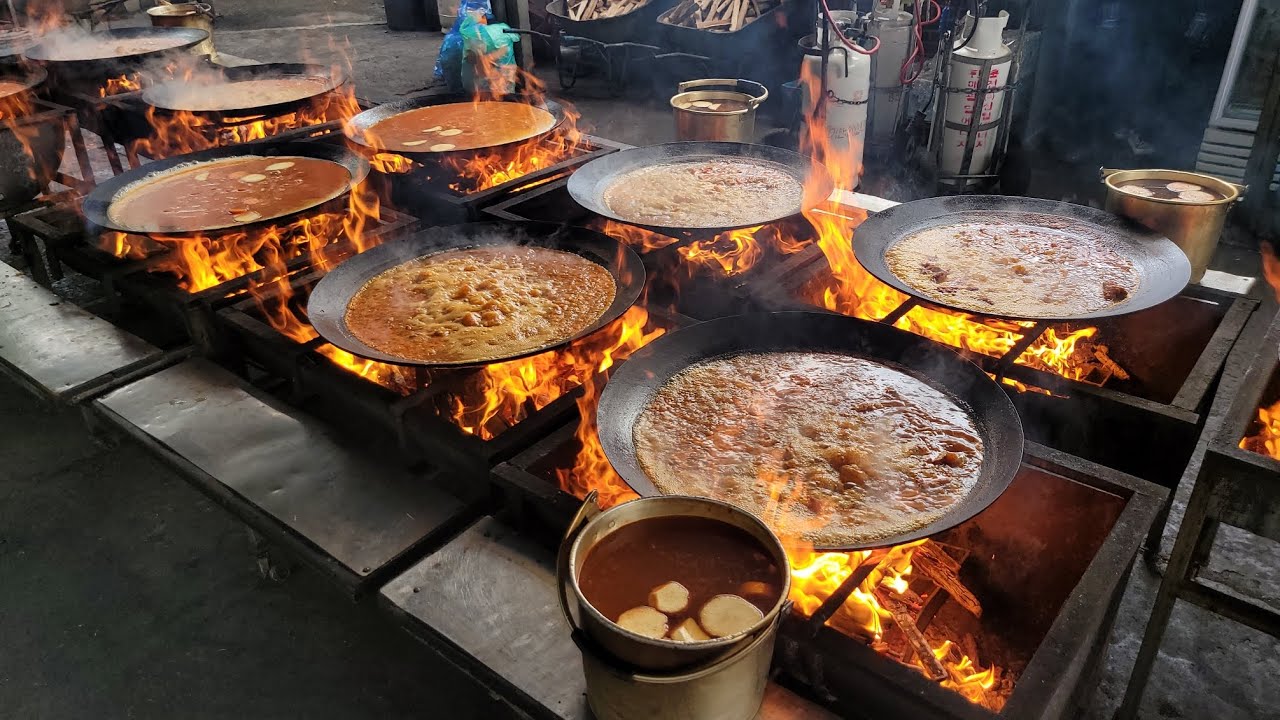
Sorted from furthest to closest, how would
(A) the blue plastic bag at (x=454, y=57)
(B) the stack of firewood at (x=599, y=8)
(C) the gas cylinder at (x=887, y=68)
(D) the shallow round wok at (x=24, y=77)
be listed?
(B) the stack of firewood at (x=599, y=8) → (A) the blue plastic bag at (x=454, y=57) → (C) the gas cylinder at (x=887, y=68) → (D) the shallow round wok at (x=24, y=77)

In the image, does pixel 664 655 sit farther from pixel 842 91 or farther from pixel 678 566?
pixel 842 91

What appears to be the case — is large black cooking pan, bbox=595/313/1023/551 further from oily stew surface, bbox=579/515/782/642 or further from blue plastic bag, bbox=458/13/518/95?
blue plastic bag, bbox=458/13/518/95

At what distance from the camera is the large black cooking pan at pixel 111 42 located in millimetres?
5240

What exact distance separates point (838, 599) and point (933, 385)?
2.52ft

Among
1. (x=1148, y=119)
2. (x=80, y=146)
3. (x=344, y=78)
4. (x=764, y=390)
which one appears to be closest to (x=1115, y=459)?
(x=764, y=390)

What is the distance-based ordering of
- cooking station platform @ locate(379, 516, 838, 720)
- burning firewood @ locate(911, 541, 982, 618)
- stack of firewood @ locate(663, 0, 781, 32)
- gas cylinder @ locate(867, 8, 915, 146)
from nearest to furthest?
cooking station platform @ locate(379, 516, 838, 720)
burning firewood @ locate(911, 541, 982, 618)
gas cylinder @ locate(867, 8, 915, 146)
stack of firewood @ locate(663, 0, 781, 32)

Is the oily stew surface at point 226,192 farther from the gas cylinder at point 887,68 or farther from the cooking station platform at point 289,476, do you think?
the gas cylinder at point 887,68

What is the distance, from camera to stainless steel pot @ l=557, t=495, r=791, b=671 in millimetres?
1404

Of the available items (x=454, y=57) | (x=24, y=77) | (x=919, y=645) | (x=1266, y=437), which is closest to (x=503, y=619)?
(x=919, y=645)

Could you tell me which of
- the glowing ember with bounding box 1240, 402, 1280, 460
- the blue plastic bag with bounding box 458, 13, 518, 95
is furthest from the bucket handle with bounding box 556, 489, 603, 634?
the blue plastic bag with bounding box 458, 13, 518, 95

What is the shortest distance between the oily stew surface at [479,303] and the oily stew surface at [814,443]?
1.68ft

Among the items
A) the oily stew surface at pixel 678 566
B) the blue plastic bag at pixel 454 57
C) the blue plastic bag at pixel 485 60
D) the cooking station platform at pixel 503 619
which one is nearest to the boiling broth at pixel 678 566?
the oily stew surface at pixel 678 566

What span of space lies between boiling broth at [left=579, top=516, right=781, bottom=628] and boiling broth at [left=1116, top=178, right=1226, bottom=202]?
228 cm

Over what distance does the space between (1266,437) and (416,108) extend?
13.9ft
